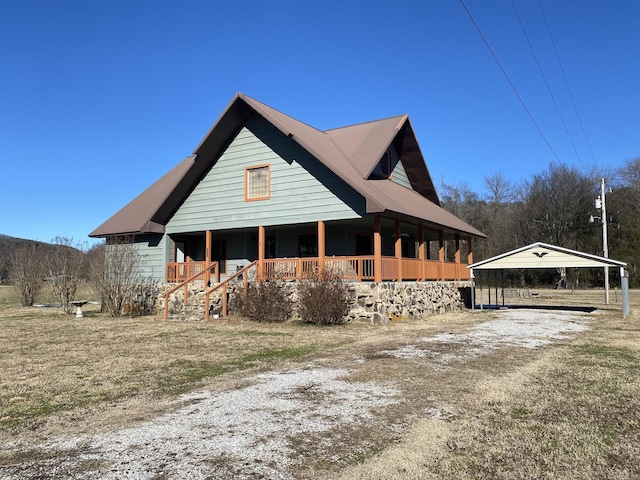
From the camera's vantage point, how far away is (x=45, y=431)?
506 cm

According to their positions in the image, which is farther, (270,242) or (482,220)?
(482,220)

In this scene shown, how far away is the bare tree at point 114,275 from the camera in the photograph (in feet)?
64.6

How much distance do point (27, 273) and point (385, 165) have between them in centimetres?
1916

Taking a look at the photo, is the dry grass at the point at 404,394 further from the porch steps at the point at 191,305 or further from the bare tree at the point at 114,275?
the bare tree at the point at 114,275

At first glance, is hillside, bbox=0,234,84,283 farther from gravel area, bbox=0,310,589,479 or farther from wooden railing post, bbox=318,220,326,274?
gravel area, bbox=0,310,589,479

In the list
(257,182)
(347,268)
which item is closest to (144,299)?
(257,182)

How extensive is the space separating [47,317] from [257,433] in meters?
17.6

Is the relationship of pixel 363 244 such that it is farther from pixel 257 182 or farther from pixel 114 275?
pixel 114 275

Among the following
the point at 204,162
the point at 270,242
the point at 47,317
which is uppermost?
the point at 204,162

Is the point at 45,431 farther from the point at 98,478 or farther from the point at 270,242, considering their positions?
the point at 270,242

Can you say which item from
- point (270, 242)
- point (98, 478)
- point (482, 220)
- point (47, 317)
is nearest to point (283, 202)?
point (270, 242)

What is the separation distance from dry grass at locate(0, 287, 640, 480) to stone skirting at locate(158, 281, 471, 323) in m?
3.00

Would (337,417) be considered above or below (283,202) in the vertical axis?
below

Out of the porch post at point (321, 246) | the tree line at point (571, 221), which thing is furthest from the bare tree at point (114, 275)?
the tree line at point (571, 221)
